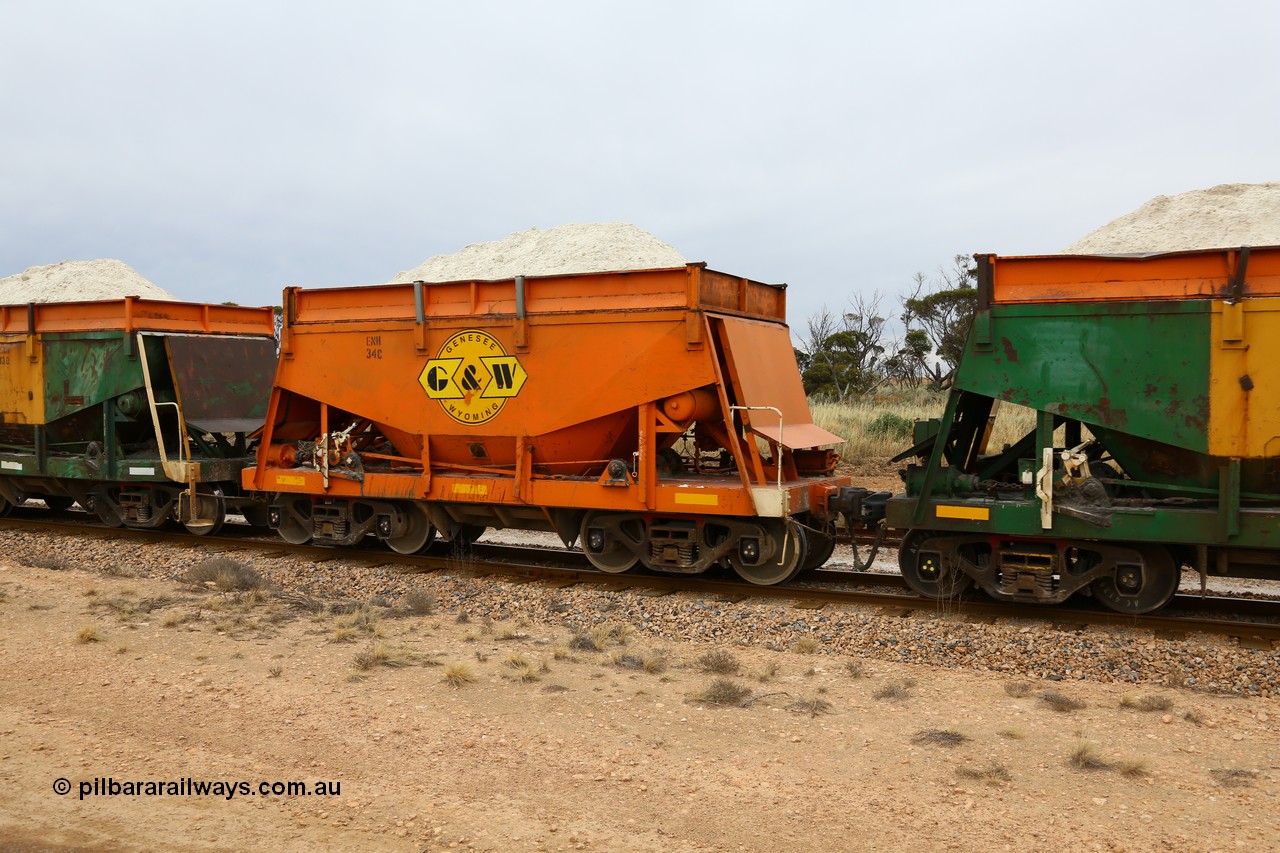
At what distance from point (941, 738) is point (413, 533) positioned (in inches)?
289

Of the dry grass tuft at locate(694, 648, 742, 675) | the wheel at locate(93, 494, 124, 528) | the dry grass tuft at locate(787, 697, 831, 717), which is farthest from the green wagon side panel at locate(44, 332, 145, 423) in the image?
the dry grass tuft at locate(787, 697, 831, 717)

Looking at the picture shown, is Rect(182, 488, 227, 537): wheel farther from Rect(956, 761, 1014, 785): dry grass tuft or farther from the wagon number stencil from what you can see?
Rect(956, 761, 1014, 785): dry grass tuft

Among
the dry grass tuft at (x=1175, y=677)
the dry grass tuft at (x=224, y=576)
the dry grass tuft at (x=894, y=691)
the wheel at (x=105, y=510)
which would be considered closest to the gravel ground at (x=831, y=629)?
the dry grass tuft at (x=1175, y=677)

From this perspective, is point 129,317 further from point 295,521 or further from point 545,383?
point 545,383

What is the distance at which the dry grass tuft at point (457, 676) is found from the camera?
6449mm

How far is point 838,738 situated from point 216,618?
530 cm

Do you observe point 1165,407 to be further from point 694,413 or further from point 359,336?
point 359,336

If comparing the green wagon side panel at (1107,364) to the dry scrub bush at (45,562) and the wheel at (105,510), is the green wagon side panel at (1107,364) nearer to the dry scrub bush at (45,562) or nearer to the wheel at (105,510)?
the dry scrub bush at (45,562)

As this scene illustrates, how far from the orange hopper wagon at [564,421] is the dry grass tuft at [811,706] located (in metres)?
3.07

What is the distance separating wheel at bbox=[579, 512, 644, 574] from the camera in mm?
10094

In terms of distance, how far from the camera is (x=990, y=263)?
8250mm

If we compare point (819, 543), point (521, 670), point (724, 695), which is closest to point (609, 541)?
point (819, 543)

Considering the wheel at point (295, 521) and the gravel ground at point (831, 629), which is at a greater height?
the wheel at point (295, 521)

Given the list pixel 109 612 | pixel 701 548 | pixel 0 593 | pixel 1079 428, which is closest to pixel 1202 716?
pixel 1079 428
